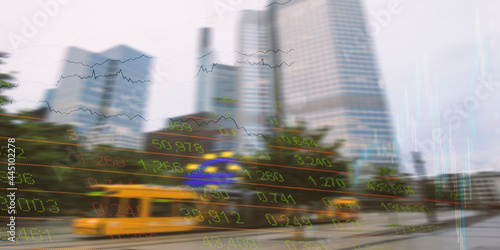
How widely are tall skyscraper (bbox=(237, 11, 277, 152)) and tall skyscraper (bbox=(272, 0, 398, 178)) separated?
0.73ft

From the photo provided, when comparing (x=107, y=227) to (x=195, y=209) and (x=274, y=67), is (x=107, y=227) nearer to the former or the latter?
(x=195, y=209)

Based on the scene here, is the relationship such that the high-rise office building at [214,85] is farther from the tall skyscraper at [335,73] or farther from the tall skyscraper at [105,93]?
the tall skyscraper at [105,93]

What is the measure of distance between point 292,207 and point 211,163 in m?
2.34

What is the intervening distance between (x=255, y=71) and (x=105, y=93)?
4.69 metres

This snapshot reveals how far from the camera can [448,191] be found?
988cm

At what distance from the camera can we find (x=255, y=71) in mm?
6012

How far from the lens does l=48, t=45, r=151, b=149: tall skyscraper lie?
621 centimetres

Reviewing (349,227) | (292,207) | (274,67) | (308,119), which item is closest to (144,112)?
(274,67)
